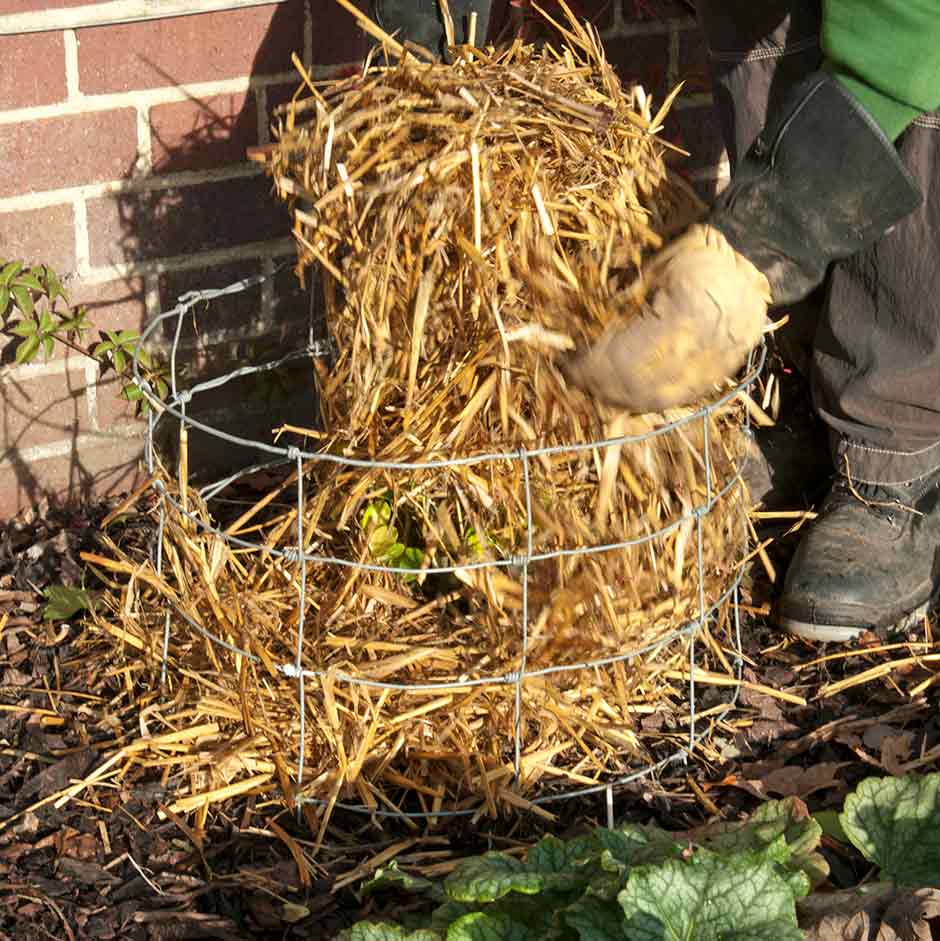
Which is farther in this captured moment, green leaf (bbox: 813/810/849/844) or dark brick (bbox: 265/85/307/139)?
dark brick (bbox: 265/85/307/139)

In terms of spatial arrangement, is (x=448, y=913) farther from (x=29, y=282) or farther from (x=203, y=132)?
(x=203, y=132)

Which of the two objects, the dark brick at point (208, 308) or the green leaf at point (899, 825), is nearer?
the green leaf at point (899, 825)

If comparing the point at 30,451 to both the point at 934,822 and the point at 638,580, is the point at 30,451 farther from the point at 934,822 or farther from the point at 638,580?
the point at 934,822

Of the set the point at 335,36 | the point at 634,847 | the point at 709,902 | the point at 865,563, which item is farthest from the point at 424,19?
the point at 709,902

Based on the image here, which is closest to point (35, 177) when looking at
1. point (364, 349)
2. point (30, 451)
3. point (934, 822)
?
point (30, 451)

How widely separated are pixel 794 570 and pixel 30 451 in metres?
1.37

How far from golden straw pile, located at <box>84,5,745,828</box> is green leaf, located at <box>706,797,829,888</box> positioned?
0.29m

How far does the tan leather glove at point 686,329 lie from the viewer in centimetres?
175

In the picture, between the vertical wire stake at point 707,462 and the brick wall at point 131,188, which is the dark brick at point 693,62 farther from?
the vertical wire stake at point 707,462

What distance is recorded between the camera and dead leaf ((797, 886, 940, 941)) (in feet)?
5.23

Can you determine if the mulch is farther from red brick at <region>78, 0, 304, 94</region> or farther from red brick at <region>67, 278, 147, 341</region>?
red brick at <region>78, 0, 304, 94</region>

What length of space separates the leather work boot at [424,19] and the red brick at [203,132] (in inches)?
17.7

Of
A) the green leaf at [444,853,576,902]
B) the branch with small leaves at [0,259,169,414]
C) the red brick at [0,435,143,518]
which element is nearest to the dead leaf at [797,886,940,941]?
the green leaf at [444,853,576,902]

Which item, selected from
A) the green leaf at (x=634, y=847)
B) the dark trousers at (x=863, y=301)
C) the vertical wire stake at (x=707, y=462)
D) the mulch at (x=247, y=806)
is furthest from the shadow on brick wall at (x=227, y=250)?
the green leaf at (x=634, y=847)
